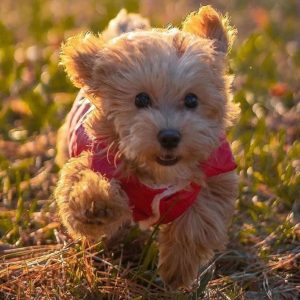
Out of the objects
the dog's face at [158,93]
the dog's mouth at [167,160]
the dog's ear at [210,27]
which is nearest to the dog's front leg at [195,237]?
the dog's face at [158,93]

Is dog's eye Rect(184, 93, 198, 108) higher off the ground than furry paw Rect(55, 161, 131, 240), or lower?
higher

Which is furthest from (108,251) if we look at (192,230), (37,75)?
(37,75)

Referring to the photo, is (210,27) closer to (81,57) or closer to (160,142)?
(81,57)

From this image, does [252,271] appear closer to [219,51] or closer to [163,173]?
[163,173]

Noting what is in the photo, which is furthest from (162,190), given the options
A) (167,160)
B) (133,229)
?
(133,229)

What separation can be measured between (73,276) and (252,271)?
818mm

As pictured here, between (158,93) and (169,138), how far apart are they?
22 cm

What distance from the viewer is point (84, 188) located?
3.31 meters

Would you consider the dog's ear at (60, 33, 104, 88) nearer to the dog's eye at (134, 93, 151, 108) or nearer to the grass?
the dog's eye at (134, 93, 151, 108)

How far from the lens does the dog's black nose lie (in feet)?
10.5

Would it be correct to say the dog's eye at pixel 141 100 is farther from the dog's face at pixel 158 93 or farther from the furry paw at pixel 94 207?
the furry paw at pixel 94 207

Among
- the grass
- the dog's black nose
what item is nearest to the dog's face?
the dog's black nose

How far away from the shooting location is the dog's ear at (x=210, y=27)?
12.1ft

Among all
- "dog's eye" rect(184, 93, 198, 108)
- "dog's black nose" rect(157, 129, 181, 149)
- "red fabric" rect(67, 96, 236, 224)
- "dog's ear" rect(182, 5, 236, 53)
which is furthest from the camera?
"dog's ear" rect(182, 5, 236, 53)
